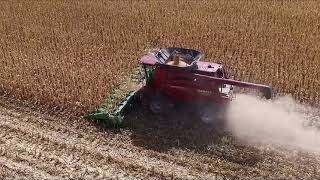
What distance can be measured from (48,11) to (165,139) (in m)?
12.2

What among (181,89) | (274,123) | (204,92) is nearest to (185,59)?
(181,89)

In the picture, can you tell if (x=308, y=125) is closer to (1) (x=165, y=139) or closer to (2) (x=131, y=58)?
(1) (x=165, y=139)

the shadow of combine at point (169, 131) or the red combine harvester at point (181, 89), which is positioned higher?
the red combine harvester at point (181, 89)

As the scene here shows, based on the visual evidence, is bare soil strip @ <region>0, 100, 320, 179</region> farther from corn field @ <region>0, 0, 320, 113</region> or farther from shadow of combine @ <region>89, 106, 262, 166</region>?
corn field @ <region>0, 0, 320, 113</region>

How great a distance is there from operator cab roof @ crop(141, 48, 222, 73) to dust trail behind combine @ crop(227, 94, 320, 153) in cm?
131

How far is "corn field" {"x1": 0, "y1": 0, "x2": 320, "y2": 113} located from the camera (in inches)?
583

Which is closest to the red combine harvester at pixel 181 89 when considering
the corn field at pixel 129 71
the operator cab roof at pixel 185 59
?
the operator cab roof at pixel 185 59

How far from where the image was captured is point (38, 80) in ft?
49.7

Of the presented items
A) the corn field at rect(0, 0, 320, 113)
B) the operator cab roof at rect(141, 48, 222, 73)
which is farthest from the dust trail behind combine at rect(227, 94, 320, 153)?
the operator cab roof at rect(141, 48, 222, 73)

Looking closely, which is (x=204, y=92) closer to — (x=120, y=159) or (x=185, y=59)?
(x=185, y=59)

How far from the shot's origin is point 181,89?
41.7 ft

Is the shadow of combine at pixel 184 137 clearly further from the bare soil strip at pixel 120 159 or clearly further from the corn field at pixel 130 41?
the corn field at pixel 130 41

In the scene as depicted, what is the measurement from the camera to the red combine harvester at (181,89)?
12414mm

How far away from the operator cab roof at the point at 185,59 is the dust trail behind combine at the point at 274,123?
1.31 meters
